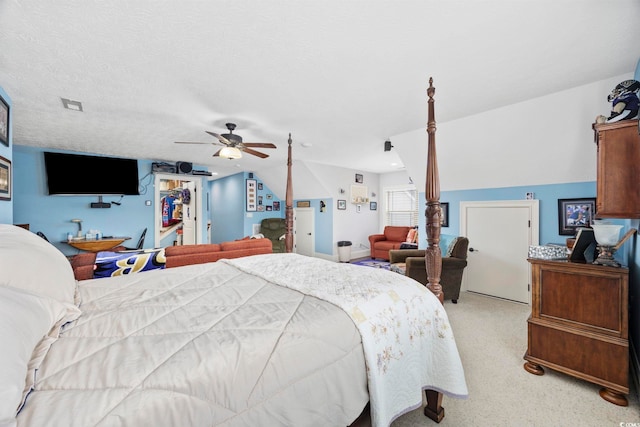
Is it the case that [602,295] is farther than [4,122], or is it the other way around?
[4,122]

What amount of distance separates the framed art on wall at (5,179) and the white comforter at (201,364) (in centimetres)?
209

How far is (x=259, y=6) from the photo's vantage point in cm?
148

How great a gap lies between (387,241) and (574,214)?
3976 mm

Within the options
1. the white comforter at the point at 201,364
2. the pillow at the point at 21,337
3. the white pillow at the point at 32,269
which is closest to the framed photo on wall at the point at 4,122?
the white pillow at the point at 32,269

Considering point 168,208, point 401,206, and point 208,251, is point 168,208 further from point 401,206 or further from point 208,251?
point 401,206

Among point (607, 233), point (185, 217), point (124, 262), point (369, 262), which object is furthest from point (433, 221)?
point (185, 217)

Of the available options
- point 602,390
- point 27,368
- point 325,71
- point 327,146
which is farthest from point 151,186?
point 602,390

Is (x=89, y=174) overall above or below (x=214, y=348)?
above

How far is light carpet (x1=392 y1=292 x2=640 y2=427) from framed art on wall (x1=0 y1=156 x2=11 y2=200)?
376 centimetres

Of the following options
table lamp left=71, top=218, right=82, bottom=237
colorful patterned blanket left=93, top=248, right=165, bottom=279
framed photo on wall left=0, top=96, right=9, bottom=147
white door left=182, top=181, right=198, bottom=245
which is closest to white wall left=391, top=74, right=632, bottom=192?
colorful patterned blanket left=93, top=248, right=165, bottom=279

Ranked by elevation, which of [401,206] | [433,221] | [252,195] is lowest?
[433,221]

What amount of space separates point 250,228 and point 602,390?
22.4 ft

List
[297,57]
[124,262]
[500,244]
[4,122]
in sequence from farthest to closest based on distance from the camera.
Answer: [500,244]
[124,262]
[4,122]
[297,57]

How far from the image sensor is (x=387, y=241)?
22.6 feet
